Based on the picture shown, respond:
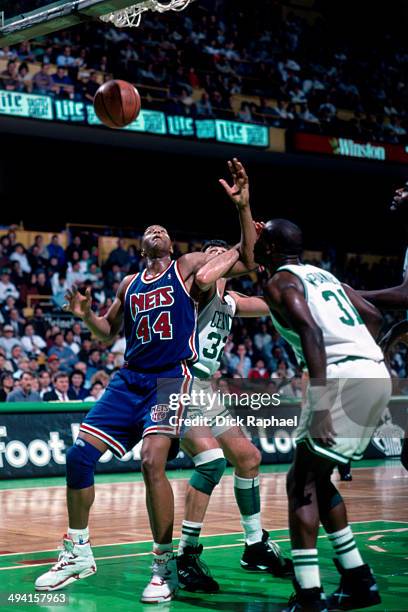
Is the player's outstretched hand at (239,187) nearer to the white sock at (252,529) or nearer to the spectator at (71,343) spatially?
the white sock at (252,529)

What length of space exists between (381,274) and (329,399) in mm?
22059

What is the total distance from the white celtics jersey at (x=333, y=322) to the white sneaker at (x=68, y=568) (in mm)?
2035

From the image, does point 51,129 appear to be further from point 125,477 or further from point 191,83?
point 125,477

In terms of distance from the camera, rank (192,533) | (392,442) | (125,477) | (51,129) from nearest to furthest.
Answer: (192,533) < (125,477) < (392,442) < (51,129)

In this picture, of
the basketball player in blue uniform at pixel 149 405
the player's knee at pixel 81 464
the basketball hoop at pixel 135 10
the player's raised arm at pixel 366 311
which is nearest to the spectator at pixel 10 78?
the basketball hoop at pixel 135 10

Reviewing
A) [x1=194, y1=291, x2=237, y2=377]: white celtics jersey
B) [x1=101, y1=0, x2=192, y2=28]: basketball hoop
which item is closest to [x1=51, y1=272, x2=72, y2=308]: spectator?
[x1=101, y1=0, x2=192, y2=28]: basketball hoop

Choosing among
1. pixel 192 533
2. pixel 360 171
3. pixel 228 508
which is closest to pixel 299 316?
pixel 192 533

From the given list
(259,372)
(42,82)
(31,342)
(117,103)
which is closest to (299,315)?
(117,103)

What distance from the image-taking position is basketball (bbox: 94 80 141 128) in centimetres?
903

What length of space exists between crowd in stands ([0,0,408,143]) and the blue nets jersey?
44.8ft

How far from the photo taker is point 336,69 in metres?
27.0

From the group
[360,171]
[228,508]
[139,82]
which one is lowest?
[228,508]

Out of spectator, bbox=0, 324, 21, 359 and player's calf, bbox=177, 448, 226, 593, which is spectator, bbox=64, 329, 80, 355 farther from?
player's calf, bbox=177, 448, 226, 593

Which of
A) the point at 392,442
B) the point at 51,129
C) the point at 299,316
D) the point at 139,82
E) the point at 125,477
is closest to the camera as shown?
the point at 299,316
